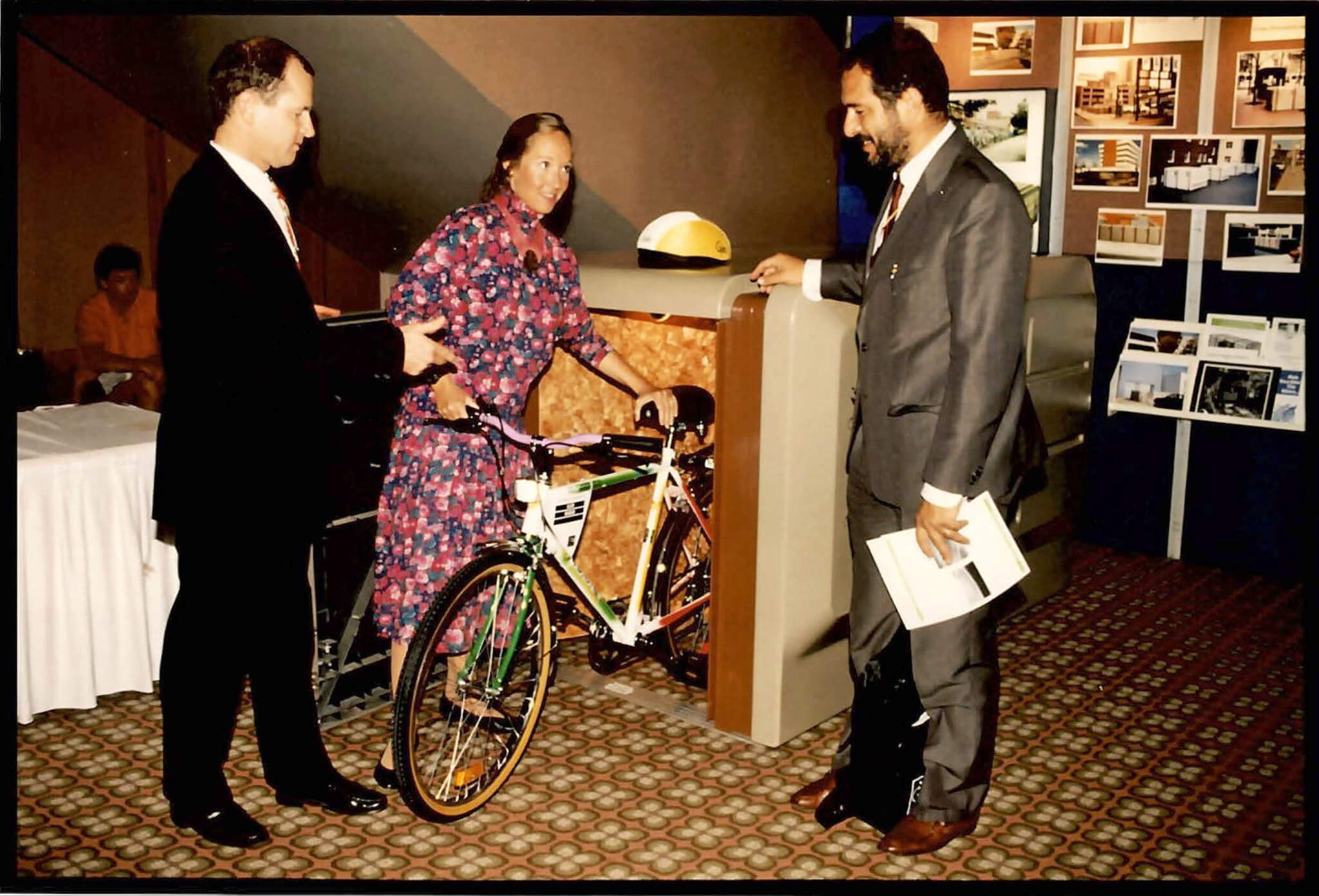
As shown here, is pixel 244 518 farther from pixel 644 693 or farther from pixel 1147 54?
pixel 1147 54

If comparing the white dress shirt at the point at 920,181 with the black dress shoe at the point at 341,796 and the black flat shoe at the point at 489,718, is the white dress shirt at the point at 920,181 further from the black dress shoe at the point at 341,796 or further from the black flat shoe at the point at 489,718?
the black dress shoe at the point at 341,796

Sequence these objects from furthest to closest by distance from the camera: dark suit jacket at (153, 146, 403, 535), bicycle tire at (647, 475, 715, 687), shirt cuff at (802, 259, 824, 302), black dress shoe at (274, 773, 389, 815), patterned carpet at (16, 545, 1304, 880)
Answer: bicycle tire at (647, 475, 715, 687) < shirt cuff at (802, 259, 824, 302) < black dress shoe at (274, 773, 389, 815) < patterned carpet at (16, 545, 1304, 880) < dark suit jacket at (153, 146, 403, 535)

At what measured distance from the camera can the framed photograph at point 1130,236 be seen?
4402 mm

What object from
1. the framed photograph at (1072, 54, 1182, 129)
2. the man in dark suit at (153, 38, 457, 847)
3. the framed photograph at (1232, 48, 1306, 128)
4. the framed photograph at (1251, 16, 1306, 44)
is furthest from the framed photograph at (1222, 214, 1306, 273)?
the man in dark suit at (153, 38, 457, 847)

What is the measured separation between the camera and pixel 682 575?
10.8 ft

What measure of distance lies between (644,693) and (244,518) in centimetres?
132

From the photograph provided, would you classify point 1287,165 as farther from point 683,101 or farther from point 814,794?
point 814,794

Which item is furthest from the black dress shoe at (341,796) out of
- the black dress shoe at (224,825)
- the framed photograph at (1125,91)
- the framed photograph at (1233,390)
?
the framed photograph at (1125,91)

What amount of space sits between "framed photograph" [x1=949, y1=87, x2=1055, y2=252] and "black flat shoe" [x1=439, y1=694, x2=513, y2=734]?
2758mm

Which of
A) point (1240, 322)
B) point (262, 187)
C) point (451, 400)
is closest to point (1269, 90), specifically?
point (1240, 322)

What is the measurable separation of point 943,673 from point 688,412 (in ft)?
2.84

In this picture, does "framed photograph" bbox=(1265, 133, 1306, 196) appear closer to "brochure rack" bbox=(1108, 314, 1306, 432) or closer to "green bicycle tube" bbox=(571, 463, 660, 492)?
"brochure rack" bbox=(1108, 314, 1306, 432)

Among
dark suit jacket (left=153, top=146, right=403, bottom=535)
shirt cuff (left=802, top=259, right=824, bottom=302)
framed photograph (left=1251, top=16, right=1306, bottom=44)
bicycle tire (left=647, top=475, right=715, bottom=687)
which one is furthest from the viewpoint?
framed photograph (left=1251, top=16, right=1306, bottom=44)

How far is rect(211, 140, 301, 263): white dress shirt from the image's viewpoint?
89.9 inches
